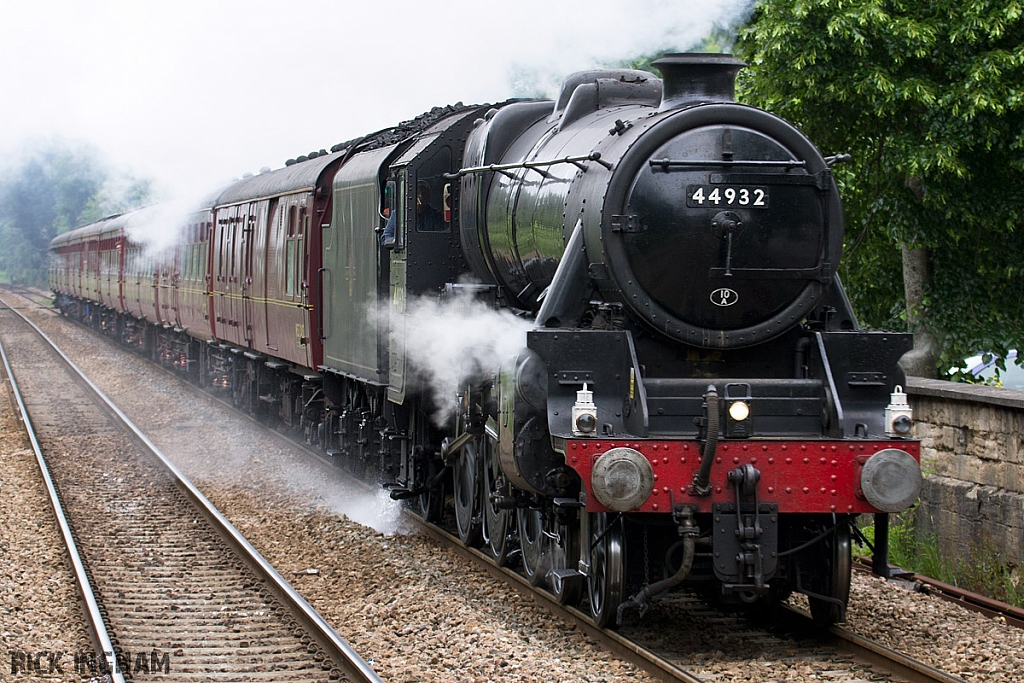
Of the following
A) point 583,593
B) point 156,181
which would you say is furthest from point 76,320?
point 583,593

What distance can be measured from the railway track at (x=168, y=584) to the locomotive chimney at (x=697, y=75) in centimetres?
333

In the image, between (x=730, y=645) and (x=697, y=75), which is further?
(x=697, y=75)

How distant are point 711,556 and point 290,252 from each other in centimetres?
762

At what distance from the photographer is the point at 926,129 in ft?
40.3

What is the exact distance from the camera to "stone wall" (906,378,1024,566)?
760 centimetres

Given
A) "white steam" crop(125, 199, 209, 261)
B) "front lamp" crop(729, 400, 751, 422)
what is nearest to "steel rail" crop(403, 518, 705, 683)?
"front lamp" crop(729, 400, 751, 422)

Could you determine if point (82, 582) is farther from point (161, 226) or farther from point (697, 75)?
point (161, 226)

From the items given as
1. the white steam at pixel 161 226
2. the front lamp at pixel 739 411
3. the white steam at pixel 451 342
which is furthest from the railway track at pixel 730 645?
the white steam at pixel 161 226

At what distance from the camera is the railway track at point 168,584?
240 inches

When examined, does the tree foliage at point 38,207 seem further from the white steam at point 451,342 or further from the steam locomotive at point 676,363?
the steam locomotive at point 676,363

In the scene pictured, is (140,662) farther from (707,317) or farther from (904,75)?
(904,75)

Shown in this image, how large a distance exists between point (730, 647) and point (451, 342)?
2965 mm

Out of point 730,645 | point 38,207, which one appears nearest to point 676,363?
point 730,645

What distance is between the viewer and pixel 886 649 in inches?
225
